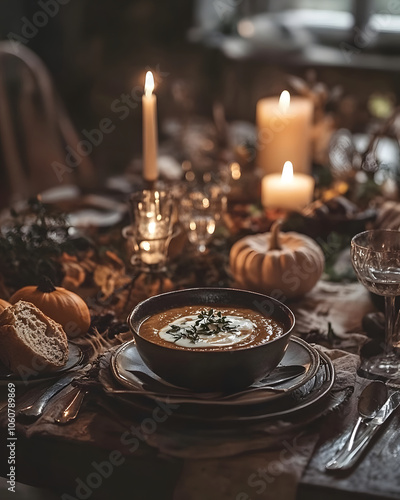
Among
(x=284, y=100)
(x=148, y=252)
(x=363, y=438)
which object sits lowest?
(x=363, y=438)

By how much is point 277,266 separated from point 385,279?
0.35 meters

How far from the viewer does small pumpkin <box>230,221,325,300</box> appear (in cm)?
156

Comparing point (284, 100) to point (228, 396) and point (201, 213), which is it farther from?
point (228, 396)

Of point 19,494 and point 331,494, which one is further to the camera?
point 19,494

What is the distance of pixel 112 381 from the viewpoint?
112 centimetres

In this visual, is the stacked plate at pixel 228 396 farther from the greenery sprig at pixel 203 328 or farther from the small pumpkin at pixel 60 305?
the small pumpkin at pixel 60 305

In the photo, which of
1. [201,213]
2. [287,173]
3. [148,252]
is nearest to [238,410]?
[148,252]

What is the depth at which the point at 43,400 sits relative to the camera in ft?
3.69

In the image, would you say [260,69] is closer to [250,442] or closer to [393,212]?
[393,212]

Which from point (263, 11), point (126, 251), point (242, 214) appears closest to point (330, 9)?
point (263, 11)

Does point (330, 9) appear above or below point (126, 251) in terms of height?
above

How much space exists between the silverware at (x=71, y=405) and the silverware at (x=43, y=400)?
0.02m

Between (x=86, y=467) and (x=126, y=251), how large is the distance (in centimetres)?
71

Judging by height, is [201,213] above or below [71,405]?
above
